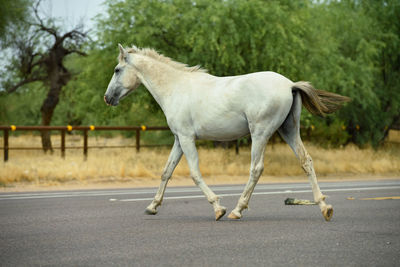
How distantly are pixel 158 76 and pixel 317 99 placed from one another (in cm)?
240

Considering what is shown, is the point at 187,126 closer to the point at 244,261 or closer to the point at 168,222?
the point at 168,222

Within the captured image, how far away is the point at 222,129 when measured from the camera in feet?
25.2

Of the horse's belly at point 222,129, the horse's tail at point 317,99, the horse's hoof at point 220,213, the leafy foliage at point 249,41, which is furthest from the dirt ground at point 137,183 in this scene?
the horse's tail at point 317,99

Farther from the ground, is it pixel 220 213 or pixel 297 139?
pixel 297 139

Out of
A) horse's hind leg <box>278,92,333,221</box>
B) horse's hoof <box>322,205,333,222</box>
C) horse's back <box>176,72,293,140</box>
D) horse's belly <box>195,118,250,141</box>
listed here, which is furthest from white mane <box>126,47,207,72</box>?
horse's hoof <box>322,205,333,222</box>

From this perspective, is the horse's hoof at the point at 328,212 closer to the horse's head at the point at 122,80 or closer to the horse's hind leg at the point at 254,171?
the horse's hind leg at the point at 254,171

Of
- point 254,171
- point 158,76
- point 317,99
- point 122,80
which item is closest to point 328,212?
point 254,171

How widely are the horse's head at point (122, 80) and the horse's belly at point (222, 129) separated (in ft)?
4.81

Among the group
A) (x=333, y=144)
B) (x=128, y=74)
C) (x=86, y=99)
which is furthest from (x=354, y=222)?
(x=333, y=144)

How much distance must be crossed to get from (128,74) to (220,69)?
11.0m

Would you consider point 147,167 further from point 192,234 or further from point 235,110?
point 192,234

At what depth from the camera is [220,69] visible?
1928 cm

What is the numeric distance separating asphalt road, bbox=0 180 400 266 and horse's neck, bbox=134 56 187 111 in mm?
1796

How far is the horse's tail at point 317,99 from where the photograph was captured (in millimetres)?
7699
